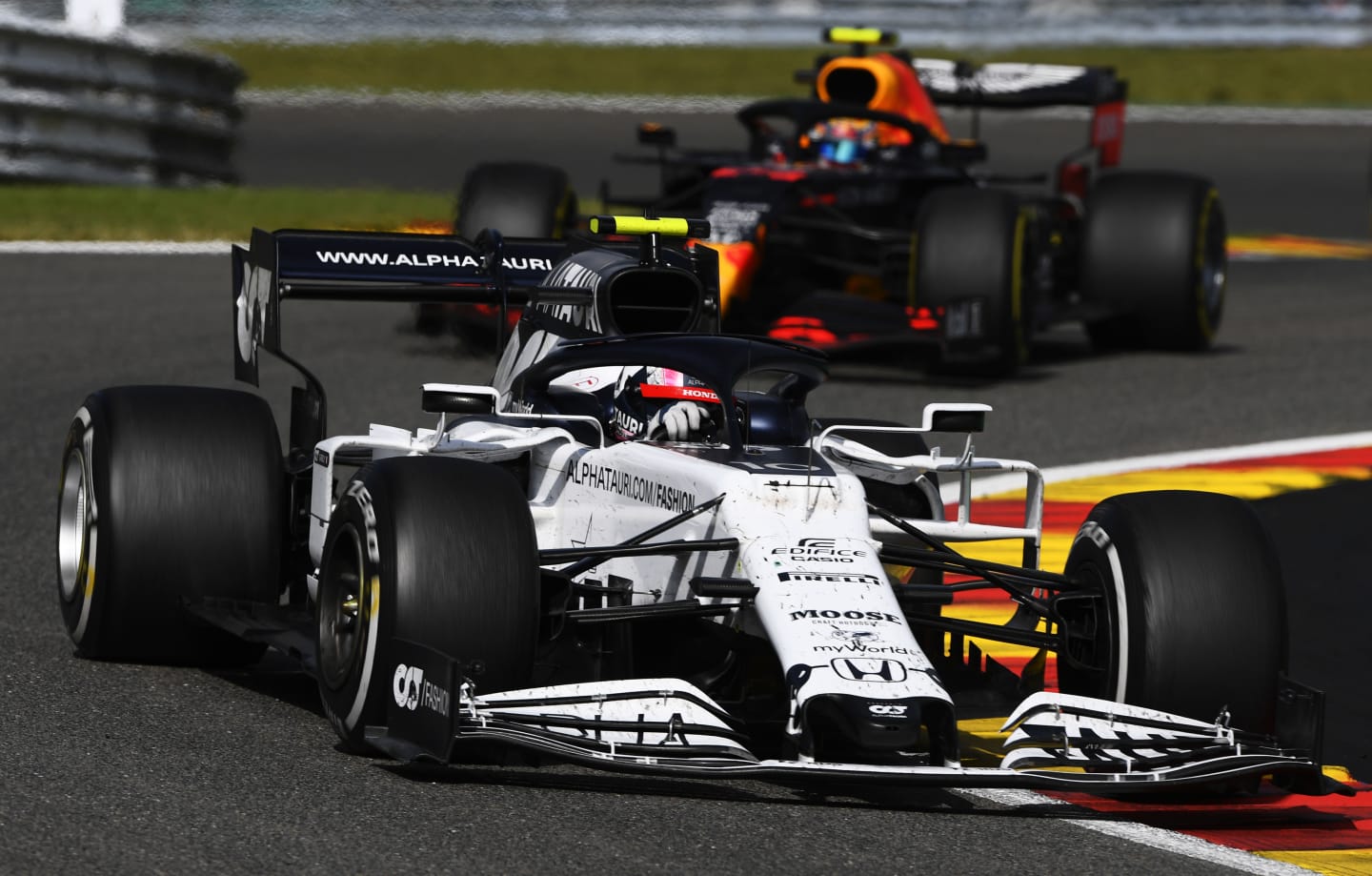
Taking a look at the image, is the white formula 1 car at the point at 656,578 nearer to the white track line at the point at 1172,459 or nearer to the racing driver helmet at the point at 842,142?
the white track line at the point at 1172,459

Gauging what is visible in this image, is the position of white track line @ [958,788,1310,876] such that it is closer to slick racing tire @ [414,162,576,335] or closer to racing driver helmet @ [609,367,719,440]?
racing driver helmet @ [609,367,719,440]

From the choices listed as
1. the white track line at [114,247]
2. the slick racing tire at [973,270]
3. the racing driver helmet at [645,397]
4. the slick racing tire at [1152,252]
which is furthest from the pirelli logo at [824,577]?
the white track line at [114,247]

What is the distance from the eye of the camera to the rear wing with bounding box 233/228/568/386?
7609 mm

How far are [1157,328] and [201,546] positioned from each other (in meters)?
9.08

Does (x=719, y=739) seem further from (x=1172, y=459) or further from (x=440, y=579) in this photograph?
(x=1172, y=459)

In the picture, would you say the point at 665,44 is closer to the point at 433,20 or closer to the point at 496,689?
the point at 433,20

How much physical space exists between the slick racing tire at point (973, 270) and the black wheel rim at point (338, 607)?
23.8 ft

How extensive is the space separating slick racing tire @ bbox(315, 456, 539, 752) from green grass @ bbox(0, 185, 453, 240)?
1164 cm

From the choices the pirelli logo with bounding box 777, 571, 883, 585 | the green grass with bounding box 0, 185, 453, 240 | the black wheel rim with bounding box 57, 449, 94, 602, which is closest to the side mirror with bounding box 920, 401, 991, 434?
the pirelli logo with bounding box 777, 571, 883, 585

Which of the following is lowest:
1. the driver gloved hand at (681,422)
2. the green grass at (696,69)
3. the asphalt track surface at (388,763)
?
the asphalt track surface at (388,763)

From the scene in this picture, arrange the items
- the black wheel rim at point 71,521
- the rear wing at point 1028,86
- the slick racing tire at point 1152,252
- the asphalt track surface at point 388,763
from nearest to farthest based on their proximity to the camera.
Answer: the asphalt track surface at point 388,763 → the black wheel rim at point 71,521 → the slick racing tire at point 1152,252 → the rear wing at point 1028,86

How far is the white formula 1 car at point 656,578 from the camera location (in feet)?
17.9

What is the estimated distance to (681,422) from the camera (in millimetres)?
6621

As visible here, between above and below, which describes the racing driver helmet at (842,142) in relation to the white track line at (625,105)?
below
